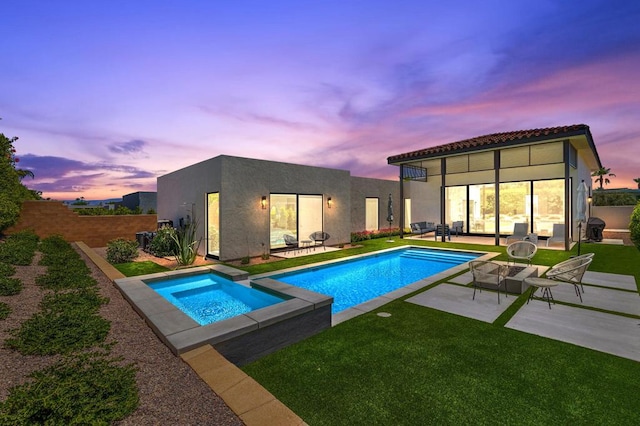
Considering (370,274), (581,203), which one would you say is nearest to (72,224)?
(370,274)

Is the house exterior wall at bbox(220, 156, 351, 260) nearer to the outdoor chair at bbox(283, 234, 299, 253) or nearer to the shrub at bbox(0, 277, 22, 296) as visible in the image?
the outdoor chair at bbox(283, 234, 299, 253)

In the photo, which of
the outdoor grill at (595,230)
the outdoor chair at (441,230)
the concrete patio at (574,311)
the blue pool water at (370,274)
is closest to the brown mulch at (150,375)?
the blue pool water at (370,274)

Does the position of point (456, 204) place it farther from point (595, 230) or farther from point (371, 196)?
point (595, 230)

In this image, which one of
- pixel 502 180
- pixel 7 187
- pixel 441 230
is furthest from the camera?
pixel 502 180

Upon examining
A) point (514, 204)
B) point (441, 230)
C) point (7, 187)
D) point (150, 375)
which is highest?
point (7, 187)

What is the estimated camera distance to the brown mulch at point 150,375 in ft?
7.63

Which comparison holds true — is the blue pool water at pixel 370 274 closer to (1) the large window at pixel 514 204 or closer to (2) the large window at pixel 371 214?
(2) the large window at pixel 371 214

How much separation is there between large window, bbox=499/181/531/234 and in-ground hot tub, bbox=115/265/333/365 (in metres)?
15.3

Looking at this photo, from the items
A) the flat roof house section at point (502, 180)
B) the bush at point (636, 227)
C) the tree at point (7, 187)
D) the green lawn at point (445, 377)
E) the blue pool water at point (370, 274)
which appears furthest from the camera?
the flat roof house section at point (502, 180)

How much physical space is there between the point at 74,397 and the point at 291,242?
10455 millimetres

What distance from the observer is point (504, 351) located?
12.6 ft

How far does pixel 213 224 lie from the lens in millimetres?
11414

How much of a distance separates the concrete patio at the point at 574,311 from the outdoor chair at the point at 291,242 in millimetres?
7089

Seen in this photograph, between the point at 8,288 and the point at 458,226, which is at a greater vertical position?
the point at 458,226
